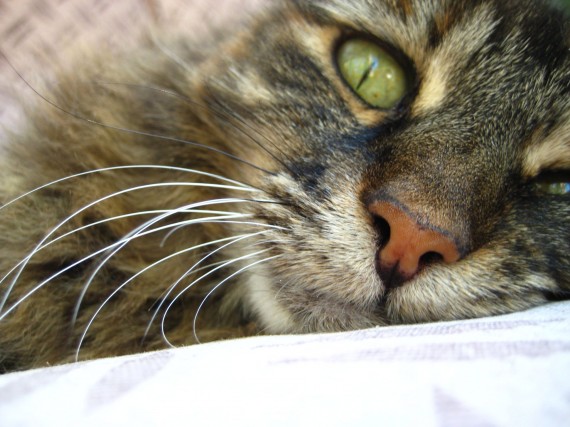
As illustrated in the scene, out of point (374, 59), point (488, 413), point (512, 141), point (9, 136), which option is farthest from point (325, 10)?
point (488, 413)

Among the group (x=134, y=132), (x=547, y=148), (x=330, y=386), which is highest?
(x=134, y=132)

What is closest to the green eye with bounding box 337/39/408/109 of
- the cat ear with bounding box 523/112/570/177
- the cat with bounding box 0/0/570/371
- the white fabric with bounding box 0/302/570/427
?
the cat with bounding box 0/0/570/371

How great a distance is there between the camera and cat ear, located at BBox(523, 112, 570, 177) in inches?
34.3

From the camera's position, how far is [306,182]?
2.65 ft

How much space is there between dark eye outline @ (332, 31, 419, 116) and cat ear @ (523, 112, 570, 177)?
0.68 ft

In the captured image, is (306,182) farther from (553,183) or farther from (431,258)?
(553,183)

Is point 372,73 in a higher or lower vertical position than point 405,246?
higher

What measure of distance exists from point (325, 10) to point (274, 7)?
15 centimetres

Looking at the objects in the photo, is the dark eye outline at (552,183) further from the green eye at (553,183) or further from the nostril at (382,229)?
the nostril at (382,229)

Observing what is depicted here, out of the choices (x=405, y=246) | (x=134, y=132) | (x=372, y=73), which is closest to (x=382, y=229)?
(x=405, y=246)

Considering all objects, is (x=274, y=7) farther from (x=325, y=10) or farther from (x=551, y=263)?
(x=551, y=263)

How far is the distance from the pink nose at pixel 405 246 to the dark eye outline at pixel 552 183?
0.86 feet

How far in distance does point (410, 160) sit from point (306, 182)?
0.15 meters

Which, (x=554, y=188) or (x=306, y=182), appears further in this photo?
(x=554, y=188)
